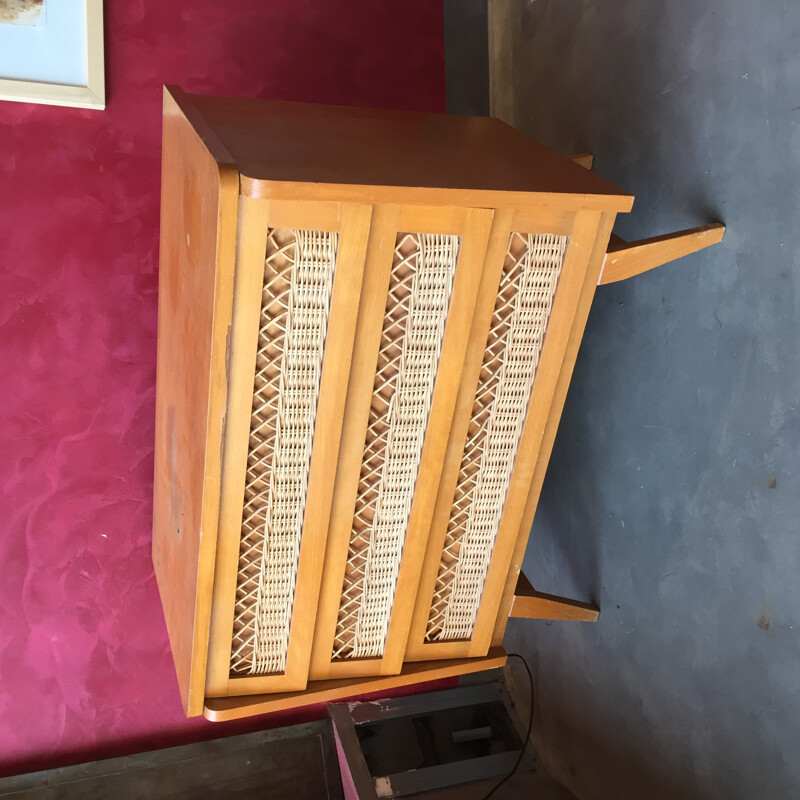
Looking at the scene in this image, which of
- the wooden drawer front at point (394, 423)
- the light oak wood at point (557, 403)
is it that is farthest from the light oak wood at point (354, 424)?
the light oak wood at point (557, 403)

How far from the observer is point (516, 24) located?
6.68 ft

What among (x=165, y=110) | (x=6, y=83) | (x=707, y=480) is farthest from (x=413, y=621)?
(x=6, y=83)

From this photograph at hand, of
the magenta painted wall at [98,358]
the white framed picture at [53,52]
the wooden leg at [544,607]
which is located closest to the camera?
the wooden leg at [544,607]

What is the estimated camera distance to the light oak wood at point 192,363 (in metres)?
1.06

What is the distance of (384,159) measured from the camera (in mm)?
1173

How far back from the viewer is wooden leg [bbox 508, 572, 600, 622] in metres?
1.61

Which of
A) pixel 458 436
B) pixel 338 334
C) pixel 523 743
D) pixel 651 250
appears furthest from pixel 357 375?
pixel 523 743

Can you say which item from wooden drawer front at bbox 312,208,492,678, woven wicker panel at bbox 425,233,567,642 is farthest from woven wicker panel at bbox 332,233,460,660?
woven wicker panel at bbox 425,233,567,642

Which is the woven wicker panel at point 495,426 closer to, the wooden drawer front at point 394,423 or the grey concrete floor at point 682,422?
the wooden drawer front at point 394,423

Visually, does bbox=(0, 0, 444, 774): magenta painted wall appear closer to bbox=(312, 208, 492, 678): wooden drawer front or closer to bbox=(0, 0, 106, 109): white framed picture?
bbox=(0, 0, 106, 109): white framed picture

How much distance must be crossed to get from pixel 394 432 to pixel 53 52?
1.30m

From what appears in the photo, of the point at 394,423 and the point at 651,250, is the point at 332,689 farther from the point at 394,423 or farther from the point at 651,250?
the point at 651,250

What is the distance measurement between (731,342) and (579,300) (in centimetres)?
33

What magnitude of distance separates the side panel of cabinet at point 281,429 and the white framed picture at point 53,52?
108 cm
